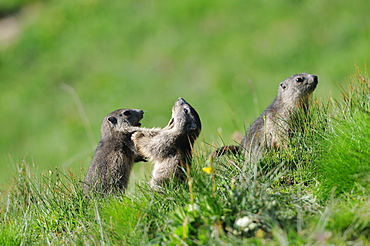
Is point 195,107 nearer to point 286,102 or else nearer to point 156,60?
point 156,60

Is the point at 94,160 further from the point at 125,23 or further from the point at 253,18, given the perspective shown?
the point at 125,23

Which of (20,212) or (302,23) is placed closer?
(20,212)

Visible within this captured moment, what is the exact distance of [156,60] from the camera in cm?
1841

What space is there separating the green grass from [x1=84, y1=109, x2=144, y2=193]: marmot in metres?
0.48

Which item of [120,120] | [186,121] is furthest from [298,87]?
[120,120]

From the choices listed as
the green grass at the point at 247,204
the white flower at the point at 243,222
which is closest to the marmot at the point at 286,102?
the green grass at the point at 247,204

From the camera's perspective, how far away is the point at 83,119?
1684 centimetres

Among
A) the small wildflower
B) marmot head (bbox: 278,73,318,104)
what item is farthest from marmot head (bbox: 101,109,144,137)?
the small wildflower

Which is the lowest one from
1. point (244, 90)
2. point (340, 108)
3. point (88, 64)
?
point (340, 108)

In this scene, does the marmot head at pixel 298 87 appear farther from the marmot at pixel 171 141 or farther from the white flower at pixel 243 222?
the white flower at pixel 243 222

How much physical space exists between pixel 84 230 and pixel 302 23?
13.3 metres

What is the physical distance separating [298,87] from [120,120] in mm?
2443

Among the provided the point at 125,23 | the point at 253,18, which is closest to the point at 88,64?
the point at 125,23

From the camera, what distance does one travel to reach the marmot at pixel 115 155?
6.38 meters
